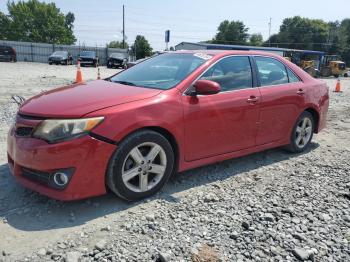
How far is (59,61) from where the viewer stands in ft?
115

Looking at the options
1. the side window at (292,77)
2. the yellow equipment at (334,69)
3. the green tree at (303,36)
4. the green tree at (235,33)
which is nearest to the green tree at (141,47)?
the yellow equipment at (334,69)

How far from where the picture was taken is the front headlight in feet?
10.7

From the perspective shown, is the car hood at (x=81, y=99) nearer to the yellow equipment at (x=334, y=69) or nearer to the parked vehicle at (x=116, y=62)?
the parked vehicle at (x=116, y=62)

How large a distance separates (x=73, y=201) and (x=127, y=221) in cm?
67

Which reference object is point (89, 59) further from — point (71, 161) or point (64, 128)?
point (71, 161)

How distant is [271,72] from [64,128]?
3.05 meters

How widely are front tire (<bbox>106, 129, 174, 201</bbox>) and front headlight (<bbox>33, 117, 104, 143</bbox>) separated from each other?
36cm

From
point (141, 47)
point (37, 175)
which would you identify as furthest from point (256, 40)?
point (37, 175)

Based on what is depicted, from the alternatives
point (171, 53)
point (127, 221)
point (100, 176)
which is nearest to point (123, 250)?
point (127, 221)

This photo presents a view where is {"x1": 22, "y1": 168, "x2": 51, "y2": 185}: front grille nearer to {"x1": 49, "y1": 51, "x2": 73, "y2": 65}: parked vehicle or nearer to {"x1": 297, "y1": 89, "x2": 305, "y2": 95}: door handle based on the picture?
{"x1": 297, "y1": 89, "x2": 305, "y2": 95}: door handle

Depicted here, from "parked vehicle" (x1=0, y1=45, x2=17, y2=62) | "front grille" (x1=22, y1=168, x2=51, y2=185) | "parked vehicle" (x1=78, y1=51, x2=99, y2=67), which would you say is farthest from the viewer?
"parked vehicle" (x1=78, y1=51, x2=99, y2=67)

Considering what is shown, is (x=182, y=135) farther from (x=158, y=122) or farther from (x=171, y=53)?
(x=171, y=53)

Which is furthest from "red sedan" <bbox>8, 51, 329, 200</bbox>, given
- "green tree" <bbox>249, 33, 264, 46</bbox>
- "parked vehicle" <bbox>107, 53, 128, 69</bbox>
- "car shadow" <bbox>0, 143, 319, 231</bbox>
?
"green tree" <bbox>249, 33, 264, 46</bbox>

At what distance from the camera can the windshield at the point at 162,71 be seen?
4184mm
